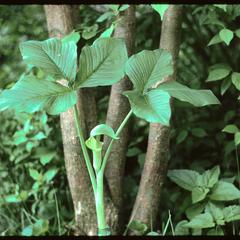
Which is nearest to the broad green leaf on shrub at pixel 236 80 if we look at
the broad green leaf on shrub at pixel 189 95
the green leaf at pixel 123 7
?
the broad green leaf on shrub at pixel 189 95

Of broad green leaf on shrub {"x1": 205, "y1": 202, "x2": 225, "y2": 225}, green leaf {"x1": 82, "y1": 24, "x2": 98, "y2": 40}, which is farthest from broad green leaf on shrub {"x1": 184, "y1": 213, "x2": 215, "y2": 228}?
green leaf {"x1": 82, "y1": 24, "x2": 98, "y2": 40}

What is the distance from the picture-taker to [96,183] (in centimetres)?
137

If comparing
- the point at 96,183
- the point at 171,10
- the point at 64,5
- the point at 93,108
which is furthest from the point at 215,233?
the point at 64,5

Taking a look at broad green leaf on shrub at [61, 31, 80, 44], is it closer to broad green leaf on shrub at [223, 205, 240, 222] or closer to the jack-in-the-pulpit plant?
the jack-in-the-pulpit plant

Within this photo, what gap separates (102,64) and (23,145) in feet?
2.69

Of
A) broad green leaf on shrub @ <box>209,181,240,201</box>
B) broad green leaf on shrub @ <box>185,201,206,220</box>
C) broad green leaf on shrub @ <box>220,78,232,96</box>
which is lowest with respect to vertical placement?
broad green leaf on shrub @ <box>185,201,206,220</box>

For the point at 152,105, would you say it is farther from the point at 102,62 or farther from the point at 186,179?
the point at 186,179

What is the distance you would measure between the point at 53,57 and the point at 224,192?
735mm

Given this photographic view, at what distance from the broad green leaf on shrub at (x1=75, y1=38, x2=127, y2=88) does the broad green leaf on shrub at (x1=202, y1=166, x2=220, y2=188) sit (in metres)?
0.58

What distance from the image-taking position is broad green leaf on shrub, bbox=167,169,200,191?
1.70 metres

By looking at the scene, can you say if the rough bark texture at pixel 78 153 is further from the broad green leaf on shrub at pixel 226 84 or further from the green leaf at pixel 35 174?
the broad green leaf on shrub at pixel 226 84

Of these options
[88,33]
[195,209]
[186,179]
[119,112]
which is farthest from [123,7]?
[195,209]

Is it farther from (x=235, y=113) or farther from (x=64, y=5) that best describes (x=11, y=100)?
(x=235, y=113)

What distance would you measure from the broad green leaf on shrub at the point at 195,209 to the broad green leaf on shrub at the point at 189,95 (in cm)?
51
